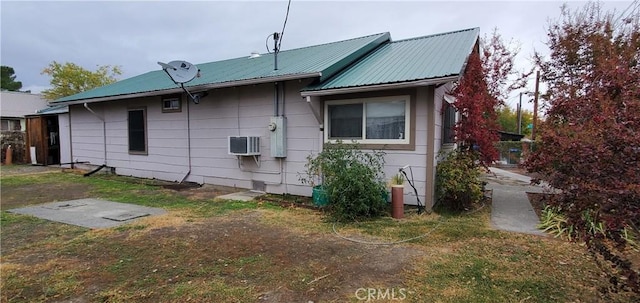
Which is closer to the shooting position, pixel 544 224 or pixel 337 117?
pixel 544 224

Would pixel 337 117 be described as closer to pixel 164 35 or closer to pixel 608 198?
pixel 608 198

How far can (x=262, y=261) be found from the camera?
3383mm

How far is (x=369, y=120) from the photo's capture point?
5926 mm

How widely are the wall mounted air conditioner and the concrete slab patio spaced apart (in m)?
2.01

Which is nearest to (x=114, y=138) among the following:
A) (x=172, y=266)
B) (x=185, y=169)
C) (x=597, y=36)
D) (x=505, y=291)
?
(x=185, y=169)

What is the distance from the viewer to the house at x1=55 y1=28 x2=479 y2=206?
552 cm

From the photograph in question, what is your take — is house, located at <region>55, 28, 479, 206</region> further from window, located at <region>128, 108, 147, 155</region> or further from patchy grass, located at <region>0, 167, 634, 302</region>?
patchy grass, located at <region>0, 167, 634, 302</region>

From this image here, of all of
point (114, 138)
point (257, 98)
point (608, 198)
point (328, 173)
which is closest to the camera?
point (608, 198)

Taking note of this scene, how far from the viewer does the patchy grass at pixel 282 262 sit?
269 cm

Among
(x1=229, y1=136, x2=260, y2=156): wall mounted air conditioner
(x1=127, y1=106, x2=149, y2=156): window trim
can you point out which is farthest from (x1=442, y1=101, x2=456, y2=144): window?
(x1=127, y1=106, x2=149, y2=156): window trim

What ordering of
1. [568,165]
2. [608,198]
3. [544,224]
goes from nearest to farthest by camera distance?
[608,198] → [568,165] → [544,224]

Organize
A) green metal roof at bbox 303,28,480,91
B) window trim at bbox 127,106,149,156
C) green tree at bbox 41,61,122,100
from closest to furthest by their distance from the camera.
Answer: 1. green metal roof at bbox 303,28,480,91
2. window trim at bbox 127,106,149,156
3. green tree at bbox 41,61,122,100

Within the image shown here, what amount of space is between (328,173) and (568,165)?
10.3ft

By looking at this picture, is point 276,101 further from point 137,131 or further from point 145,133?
point 137,131
